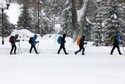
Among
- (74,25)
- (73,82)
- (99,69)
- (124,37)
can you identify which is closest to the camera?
Result: (73,82)

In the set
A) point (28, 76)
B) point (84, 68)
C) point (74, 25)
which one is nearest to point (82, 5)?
point (74, 25)

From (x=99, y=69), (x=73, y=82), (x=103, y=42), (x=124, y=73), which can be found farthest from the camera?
(x=103, y=42)

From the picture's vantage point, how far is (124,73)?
44.5 ft

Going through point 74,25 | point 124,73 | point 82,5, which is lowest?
point 124,73

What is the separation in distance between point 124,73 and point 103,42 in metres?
27.2

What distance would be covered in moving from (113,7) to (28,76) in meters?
27.6

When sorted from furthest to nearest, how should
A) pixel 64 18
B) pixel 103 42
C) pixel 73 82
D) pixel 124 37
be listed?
pixel 64 18 → pixel 103 42 → pixel 124 37 → pixel 73 82

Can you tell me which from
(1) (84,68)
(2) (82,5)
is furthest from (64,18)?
(1) (84,68)

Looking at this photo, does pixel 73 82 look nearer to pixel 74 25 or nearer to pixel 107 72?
pixel 107 72

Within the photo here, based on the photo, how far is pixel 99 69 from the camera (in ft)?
48.3

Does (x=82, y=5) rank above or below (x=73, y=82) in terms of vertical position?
above

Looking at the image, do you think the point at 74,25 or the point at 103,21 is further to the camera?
the point at 103,21

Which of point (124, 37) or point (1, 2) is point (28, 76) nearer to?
point (1, 2)

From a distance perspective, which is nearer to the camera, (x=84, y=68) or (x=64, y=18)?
(x=84, y=68)
